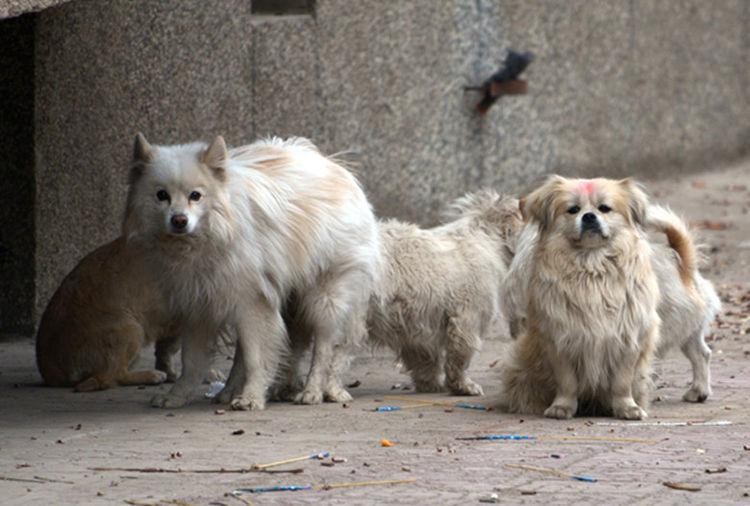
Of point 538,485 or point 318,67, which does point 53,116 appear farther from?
point 538,485

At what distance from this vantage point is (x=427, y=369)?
955cm

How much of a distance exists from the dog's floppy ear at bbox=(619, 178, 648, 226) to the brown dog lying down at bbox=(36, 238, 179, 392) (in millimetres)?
2816

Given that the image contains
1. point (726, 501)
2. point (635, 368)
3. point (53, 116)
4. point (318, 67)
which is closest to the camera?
point (726, 501)

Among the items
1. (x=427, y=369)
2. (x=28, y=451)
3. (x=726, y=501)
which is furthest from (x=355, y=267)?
(x=726, y=501)

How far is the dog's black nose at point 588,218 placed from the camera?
8.24 metres

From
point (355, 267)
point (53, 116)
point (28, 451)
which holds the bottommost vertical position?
point (28, 451)

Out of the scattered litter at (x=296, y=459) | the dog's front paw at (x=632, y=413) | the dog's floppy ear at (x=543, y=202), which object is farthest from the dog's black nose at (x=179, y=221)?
the dog's front paw at (x=632, y=413)

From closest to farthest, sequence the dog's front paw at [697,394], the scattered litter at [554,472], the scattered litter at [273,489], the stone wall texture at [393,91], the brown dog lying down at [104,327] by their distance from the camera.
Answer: the scattered litter at [273,489] → the scattered litter at [554,472] → the dog's front paw at [697,394] → the brown dog lying down at [104,327] → the stone wall texture at [393,91]

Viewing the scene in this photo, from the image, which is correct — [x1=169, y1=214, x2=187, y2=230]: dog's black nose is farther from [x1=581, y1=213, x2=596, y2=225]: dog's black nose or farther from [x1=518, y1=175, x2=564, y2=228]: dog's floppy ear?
[x1=581, y1=213, x2=596, y2=225]: dog's black nose

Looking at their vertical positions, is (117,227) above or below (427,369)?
above

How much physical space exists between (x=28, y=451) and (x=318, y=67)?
6576 millimetres

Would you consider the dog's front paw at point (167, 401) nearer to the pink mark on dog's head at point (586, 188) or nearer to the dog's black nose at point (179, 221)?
the dog's black nose at point (179, 221)

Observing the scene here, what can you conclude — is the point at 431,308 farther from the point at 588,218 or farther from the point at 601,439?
the point at 601,439

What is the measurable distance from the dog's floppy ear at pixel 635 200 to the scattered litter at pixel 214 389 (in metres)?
2.51
